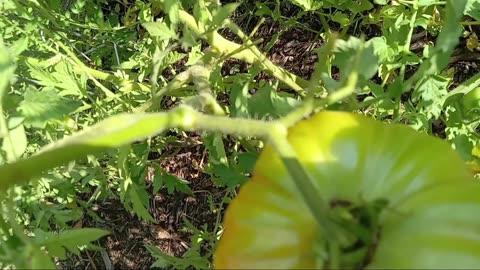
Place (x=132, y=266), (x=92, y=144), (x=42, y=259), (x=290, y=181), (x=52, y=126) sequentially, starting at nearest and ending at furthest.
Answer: (x=92, y=144), (x=42, y=259), (x=290, y=181), (x=52, y=126), (x=132, y=266)

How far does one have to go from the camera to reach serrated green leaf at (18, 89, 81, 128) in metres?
1.17

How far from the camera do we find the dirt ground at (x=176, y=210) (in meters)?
2.49

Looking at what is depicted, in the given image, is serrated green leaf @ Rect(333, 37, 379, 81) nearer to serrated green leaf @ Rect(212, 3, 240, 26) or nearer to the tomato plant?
the tomato plant

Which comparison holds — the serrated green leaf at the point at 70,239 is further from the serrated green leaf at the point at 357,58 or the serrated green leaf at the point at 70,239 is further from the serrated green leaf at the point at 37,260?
the serrated green leaf at the point at 357,58

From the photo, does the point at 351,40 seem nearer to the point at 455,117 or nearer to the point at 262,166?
the point at 262,166

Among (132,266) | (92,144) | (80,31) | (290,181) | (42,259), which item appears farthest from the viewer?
(132,266)

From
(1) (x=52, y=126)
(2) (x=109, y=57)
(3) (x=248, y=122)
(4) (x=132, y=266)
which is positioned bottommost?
(4) (x=132, y=266)

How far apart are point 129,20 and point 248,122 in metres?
1.57

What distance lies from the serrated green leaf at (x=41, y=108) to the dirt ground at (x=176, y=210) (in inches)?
50.5

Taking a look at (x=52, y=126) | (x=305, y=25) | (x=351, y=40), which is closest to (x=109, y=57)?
(x=305, y=25)

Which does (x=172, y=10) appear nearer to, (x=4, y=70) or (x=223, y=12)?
(x=223, y=12)

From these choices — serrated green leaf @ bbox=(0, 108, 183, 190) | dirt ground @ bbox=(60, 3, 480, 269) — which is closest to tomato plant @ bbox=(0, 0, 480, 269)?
serrated green leaf @ bbox=(0, 108, 183, 190)

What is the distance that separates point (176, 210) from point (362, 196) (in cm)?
163

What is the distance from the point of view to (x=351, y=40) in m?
1.10
